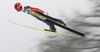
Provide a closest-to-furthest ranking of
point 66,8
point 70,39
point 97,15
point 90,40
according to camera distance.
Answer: point 90,40 < point 70,39 < point 97,15 < point 66,8

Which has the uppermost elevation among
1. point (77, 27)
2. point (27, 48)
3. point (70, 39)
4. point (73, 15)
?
point (73, 15)

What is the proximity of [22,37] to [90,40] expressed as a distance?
222cm

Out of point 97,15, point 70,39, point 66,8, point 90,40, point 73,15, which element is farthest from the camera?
point 66,8

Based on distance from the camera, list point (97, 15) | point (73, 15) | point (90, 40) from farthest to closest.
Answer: point (73, 15) → point (97, 15) → point (90, 40)

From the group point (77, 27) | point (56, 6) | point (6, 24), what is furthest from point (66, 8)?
point (6, 24)

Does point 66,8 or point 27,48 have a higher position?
point 66,8

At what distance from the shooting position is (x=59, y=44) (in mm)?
5031

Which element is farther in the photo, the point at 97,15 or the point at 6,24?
the point at 6,24

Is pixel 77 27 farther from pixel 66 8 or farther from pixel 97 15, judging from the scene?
pixel 66 8

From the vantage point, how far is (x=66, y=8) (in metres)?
6.30

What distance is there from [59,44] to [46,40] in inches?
21.3

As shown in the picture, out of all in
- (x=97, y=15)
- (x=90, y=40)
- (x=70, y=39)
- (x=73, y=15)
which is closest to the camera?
(x=90, y=40)

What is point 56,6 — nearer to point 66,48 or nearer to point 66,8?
point 66,8

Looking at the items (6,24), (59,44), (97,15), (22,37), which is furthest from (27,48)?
(97,15)
